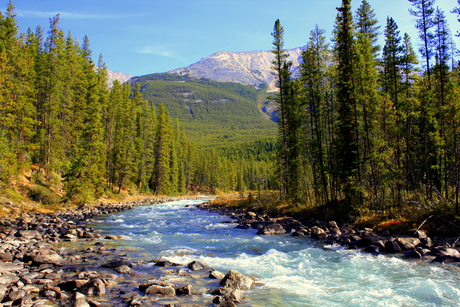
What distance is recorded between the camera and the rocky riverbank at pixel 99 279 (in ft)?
23.9

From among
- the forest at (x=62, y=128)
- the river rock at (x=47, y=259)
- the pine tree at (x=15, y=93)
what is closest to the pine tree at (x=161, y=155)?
the forest at (x=62, y=128)

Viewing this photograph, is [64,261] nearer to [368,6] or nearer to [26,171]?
[26,171]

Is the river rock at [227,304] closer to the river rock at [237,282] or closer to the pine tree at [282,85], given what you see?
the river rock at [237,282]

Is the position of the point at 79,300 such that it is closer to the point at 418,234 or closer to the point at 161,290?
the point at 161,290

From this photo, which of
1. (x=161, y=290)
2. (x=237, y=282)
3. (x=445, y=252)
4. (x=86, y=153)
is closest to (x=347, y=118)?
(x=445, y=252)

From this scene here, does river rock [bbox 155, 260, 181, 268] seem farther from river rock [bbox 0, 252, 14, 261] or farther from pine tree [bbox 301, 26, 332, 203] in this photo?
pine tree [bbox 301, 26, 332, 203]

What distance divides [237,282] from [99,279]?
395 cm

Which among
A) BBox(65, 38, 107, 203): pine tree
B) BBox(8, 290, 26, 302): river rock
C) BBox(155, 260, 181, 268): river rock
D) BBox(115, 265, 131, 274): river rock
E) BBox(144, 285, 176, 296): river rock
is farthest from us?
BBox(65, 38, 107, 203): pine tree

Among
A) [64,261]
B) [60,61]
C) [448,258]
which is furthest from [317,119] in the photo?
[60,61]

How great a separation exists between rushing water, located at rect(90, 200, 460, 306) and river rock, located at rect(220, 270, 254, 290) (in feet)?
1.07

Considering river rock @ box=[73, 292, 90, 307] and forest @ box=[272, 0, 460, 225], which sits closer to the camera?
river rock @ box=[73, 292, 90, 307]

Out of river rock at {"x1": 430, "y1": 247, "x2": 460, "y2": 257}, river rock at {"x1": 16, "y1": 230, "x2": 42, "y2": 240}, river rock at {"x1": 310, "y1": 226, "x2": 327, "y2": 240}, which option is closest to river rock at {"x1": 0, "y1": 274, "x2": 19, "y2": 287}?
river rock at {"x1": 16, "y1": 230, "x2": 42, "y2": 240}

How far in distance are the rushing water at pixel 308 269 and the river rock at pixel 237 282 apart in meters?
0.33

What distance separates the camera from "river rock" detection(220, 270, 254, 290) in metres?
8.55
